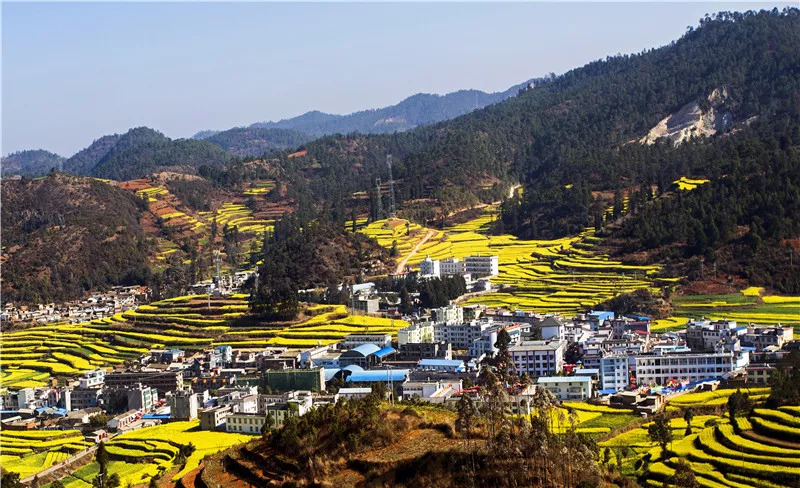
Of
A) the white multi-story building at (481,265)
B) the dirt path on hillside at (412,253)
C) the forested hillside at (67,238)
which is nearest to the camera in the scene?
the white multi-story building at (481,265)

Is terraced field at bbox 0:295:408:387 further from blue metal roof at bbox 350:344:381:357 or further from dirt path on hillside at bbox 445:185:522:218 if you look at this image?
dirt path on hillside at bbox 445:185:522:218

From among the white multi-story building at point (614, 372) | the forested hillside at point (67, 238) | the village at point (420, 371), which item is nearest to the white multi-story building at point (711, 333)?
the village at point (420, 371)

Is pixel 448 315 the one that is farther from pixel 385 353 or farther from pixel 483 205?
pixel 483 205

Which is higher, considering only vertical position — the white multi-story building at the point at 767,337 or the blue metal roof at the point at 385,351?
the white multi-story building at the point at 767,337

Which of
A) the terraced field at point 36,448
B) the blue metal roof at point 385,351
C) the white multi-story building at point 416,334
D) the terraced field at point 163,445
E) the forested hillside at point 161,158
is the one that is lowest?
the terraced field at point 36,448

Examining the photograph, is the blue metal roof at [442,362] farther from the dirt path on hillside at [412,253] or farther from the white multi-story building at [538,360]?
the dirt path on hillside at [412,253]
